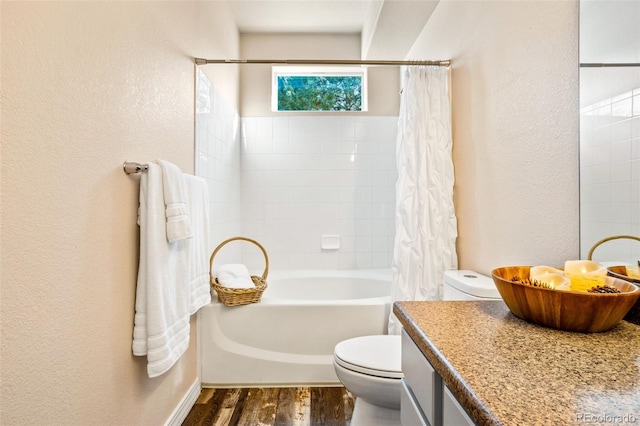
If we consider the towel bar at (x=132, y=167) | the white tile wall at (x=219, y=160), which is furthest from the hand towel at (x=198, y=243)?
the white tile wall at (x=219, y=160)

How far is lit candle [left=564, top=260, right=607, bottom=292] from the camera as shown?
842 mm

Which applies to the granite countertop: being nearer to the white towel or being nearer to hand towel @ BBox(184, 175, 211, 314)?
the white towel

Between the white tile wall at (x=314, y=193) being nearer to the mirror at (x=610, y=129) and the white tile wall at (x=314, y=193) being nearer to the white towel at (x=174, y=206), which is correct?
the white towel at (x=174, y=206)

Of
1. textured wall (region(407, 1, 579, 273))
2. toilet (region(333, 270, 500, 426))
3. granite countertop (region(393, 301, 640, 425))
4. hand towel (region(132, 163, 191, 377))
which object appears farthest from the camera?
toilet (region(333, 270, 500, 426))

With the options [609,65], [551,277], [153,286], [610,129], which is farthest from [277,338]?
[609,65]

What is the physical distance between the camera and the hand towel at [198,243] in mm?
1580

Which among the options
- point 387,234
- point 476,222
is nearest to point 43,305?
point 476,222

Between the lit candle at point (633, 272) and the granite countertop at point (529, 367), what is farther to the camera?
the lit candle at point (633, 272)

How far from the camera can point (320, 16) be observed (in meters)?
2.84

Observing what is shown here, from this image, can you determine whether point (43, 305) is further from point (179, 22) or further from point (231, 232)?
point (231, 232)

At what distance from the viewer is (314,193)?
3.13 m

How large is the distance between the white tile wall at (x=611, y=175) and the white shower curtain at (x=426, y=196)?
849mm

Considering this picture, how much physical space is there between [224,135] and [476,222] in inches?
76.3

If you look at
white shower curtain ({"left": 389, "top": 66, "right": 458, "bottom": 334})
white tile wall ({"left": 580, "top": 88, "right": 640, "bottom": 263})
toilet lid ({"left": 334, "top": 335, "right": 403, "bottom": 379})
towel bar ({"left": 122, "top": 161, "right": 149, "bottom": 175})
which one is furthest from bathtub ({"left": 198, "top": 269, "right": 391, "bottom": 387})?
white tile wall ({"left": 580, "top": 88, "right": 640, "bottom": 263})
